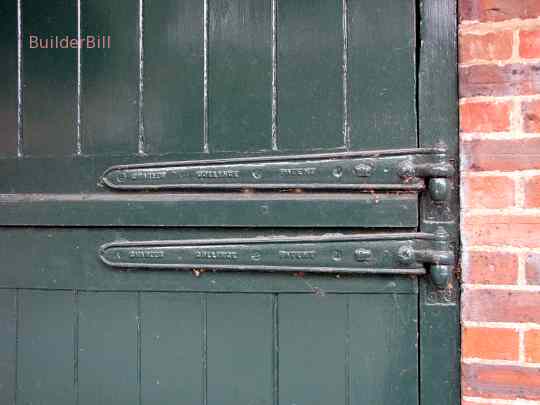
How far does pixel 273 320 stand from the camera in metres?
1.13

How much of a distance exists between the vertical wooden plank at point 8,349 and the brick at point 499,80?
1113 mm

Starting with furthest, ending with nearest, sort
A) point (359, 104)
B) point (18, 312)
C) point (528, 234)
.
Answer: point (18, 312), point (359, 104), point (528, 234)

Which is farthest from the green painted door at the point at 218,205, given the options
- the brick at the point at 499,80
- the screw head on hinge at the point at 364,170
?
the brick at the point at 499,80

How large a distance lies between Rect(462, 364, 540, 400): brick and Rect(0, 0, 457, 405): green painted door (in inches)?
2.3

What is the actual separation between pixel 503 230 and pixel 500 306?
148 mm

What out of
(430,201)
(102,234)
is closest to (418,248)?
(430,201)

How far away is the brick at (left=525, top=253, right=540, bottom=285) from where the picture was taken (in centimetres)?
98

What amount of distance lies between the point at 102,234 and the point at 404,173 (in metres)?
0.68

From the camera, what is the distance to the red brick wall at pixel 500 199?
38.8 inches

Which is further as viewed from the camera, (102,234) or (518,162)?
(102,234)

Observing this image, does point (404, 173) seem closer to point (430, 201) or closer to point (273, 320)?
point (430, 201)

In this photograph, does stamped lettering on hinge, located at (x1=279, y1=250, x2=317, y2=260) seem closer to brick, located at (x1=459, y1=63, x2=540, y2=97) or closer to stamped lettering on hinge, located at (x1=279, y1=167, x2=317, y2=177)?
stamped lettering on hinge, located at (x1=279, y1=167, x2=317, y2=177)

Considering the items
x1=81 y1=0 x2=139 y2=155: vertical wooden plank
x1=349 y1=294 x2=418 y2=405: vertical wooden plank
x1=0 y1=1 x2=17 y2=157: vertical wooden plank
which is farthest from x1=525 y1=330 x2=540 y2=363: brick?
x1=0 y1=1 x2=17 y2=157: vertical wooden plank

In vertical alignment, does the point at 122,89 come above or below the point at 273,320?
above
